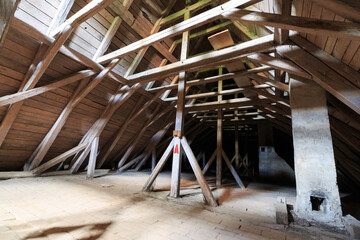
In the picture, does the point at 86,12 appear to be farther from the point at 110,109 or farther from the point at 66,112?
the point at 110,109

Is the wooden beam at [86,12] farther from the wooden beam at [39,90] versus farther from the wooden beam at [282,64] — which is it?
the wooden beam at [282,64]

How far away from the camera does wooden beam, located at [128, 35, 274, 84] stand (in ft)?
8.73

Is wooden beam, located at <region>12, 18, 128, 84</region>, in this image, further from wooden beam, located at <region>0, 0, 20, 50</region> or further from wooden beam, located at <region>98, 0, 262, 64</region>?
wooden beam, located at <region>0, 0, 20, 50</region>

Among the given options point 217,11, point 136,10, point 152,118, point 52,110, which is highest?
point 136,10

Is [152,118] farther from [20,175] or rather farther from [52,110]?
[20,175]

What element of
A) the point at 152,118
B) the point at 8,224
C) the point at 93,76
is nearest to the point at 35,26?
the point at 93,76

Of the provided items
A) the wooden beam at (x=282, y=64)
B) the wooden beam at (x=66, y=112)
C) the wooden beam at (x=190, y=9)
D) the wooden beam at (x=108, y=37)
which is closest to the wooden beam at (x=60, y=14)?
the wooden beam at (x=108, y=37)

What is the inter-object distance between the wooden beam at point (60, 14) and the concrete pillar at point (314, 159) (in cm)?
433

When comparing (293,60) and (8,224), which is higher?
(293,60)

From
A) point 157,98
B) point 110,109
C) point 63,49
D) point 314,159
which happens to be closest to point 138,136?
point 157,98

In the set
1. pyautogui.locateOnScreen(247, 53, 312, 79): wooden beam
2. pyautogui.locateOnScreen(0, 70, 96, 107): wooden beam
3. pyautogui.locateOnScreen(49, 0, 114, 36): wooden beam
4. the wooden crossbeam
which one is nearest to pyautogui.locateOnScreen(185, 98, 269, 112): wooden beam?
the wooden crossbeam

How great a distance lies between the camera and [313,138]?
2400 millimetres

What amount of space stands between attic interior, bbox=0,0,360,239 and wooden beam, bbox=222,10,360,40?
11 millimetres

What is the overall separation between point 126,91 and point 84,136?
2.07 meters
